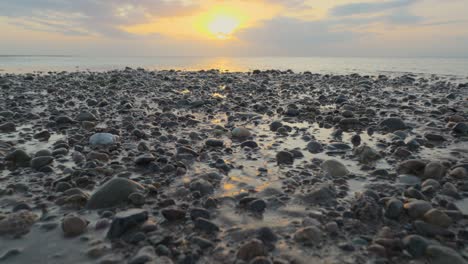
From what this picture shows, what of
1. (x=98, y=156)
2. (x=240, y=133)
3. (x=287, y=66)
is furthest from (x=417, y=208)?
(x=287, y=66)

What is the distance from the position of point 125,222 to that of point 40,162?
2836mm

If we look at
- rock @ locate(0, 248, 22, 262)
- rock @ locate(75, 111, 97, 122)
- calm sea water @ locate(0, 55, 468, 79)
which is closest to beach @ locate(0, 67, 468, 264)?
rock @ locate(0, 248, 22, 262)

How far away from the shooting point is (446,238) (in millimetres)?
3133

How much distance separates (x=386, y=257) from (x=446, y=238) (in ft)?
2.56

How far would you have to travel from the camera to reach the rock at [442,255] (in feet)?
8.90

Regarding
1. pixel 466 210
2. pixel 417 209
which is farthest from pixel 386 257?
pixel 466 210

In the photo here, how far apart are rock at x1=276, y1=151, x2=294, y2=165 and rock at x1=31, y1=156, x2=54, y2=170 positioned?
12.8ft

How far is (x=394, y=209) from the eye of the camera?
3.57 metres

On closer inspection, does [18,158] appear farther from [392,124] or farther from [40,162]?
[392,124]

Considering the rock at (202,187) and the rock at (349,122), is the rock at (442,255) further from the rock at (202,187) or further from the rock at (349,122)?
the rock at (349,122)

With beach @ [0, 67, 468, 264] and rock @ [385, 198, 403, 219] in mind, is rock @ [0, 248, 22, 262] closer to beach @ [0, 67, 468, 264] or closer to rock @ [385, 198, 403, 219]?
beach @ [0, 67, 468, 264]

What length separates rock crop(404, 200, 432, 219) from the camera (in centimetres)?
348

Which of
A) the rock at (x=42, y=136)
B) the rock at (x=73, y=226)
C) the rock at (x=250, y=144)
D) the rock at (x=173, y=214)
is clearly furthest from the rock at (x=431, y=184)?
the rock at (x=42, y=136)

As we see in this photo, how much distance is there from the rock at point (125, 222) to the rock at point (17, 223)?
94 cm
